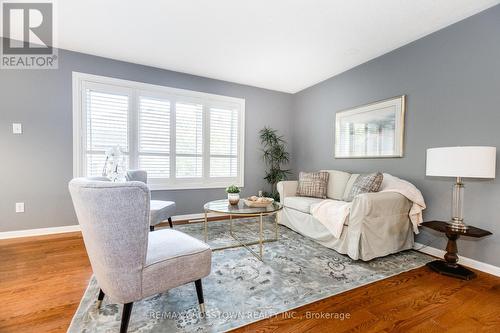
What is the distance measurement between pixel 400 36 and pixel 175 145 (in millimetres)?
3515

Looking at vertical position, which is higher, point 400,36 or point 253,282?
point 400,36

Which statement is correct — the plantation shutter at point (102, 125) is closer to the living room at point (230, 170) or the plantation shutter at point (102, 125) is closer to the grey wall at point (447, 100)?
the living room at point (230, 170)

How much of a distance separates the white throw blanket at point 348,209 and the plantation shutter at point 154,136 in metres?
2.60

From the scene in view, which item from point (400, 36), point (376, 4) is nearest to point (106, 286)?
point (376, 4)

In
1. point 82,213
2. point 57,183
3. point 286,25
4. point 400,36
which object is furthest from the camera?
point 57,183

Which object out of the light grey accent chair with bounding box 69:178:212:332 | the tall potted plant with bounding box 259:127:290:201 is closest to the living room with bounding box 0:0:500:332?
the light grey accent chair with bounding box 69:178:212:332

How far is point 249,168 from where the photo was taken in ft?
14.7

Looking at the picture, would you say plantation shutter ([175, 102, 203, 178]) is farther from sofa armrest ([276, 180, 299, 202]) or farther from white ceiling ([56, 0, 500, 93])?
sofa armrest ([276, 180, 299, 202])

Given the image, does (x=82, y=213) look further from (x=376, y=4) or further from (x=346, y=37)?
(x=346, y=37)

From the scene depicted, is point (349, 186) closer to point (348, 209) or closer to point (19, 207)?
point (348, 209)

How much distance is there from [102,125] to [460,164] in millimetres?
4313

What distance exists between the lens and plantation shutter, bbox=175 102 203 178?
12.6 ft

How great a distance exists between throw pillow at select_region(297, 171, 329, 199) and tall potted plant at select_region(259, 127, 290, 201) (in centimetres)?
101

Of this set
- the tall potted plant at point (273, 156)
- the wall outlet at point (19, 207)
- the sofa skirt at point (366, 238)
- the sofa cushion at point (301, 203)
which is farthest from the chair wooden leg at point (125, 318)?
the tall potted plant at point (273, 156)
